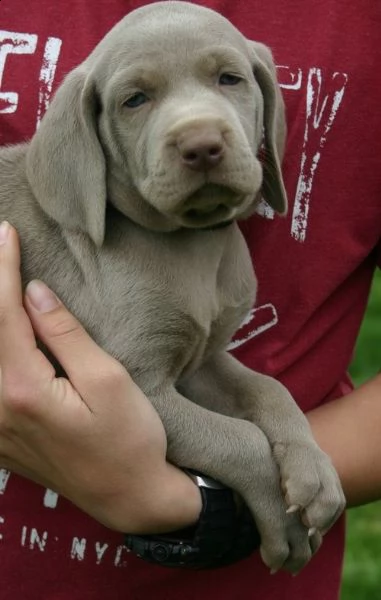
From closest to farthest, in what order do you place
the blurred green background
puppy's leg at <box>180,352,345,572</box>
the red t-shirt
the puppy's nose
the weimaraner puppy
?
the puppy's nose
the weimaraner puppy
puppy's leg at <box>180,352,345,572</box>
the red t-shirt
the blurred green background

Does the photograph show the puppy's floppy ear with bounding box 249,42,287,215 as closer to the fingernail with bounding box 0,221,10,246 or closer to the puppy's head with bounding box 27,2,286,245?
the puppy's head with bounding box 27,2,286,245

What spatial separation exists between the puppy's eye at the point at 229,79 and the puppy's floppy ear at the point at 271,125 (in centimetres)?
9

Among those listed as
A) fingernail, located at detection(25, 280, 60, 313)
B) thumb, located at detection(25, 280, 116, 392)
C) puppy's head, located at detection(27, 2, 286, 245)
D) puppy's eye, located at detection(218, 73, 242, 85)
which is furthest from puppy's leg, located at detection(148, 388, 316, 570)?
puppy's eye, located at detection(218, 73, 242, 85)

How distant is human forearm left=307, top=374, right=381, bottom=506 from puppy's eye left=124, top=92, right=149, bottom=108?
0.85 m

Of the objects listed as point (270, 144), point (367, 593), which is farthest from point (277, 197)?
point (367, 593)

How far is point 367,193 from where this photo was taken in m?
3.16

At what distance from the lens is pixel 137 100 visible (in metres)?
2.75

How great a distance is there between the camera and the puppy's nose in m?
2.60

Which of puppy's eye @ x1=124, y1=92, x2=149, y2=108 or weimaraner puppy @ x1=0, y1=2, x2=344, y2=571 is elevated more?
puppy's eye @ x1=124, y1=92, x2=149, y2=108

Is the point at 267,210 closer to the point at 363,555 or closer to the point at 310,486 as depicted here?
the point at 310,486

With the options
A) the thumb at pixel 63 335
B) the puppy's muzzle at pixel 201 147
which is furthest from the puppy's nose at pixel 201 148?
the thumb at pixel 63 335

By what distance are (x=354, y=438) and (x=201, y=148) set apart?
884mm

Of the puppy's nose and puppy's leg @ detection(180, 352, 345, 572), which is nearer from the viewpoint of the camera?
the puppy's nose

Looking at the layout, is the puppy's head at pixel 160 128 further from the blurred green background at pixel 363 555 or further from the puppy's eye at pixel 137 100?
the blurred green background at pixel 363 555
